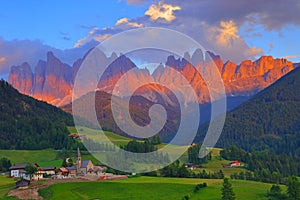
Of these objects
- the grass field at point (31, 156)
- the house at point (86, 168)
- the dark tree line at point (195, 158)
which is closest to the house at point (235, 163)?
the dark tree line at point (195, 158)

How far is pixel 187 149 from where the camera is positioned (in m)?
183

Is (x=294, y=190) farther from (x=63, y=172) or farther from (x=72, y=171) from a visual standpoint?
(x=72, y=171)

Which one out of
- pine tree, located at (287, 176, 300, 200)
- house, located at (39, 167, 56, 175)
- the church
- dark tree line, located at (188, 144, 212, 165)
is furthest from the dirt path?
dark tree line, located at (188, 144, 212, 165)

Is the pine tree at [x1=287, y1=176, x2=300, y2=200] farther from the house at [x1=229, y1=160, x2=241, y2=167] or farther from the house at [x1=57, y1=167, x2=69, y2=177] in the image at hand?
the house at [x1=229, y1=160, x2=241, y2=167]

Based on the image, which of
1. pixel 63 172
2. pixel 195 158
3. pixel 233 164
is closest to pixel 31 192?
pixel 63 172

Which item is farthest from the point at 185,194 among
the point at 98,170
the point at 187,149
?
the point at 187,149

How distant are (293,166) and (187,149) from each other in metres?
40.5

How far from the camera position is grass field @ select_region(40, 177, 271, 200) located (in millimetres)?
79562

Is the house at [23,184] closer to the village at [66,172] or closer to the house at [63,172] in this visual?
the village at [66,172]

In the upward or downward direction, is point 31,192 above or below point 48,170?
below

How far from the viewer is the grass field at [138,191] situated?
261 ft

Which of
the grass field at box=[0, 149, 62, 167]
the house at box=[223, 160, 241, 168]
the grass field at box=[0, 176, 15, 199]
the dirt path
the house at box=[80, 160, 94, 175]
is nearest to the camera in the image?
the dirt path

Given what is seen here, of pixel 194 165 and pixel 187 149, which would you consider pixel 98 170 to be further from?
pixel 187 149

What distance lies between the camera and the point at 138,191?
84.2 meters
